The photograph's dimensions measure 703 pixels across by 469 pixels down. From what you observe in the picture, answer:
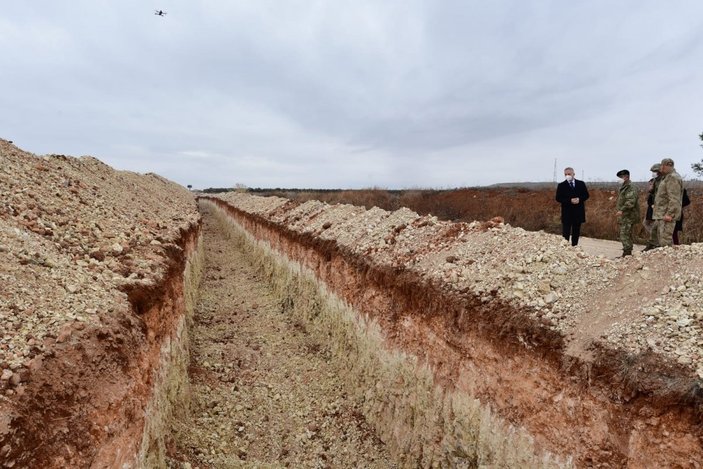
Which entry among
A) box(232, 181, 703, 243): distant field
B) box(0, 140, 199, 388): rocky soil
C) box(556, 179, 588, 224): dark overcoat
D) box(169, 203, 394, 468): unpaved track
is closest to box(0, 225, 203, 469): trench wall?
box(0, 140, 199, 388): rocky soil

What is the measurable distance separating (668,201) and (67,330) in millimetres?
9674

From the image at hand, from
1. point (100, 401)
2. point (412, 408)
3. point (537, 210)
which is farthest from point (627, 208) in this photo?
point (537, 210)

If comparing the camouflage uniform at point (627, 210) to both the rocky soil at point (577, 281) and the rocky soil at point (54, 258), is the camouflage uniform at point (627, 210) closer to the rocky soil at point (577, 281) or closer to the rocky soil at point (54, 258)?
the rocky soil at point (577, 281)

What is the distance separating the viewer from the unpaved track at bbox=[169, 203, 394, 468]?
240 inches

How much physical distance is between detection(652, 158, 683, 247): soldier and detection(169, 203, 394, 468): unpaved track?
22.1 ft

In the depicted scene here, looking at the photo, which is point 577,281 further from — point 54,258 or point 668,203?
point 54,258

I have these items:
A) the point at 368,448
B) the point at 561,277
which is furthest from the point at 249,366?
the point at 561,277

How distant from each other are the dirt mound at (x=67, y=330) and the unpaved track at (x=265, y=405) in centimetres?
206

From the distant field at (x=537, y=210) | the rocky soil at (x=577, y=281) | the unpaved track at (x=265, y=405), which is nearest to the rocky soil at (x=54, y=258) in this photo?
the unpaved track at (x=265, y=405)

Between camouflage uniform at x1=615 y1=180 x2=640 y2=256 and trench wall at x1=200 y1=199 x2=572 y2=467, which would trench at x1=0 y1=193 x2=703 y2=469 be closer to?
trench wall at x1=200 y1=199 x2=572 y2=467

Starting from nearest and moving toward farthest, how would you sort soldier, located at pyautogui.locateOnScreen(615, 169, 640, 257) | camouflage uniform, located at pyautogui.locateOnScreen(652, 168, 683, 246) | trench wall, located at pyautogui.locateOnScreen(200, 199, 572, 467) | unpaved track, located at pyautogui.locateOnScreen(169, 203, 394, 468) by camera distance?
1. trench wall, located at pyautogui.locateOnScreen(200, 199, 572, 467)
2. unpaved track, located at pyautogui.locateOnScreen(169, 203, 394, 468)
3. camouflage uniform, located at pyautogui.locateOnScreen(652, 168, 683, 246)
4. soldier, located at pyautogui.locateOnScreen(615, 169, 640, 257)

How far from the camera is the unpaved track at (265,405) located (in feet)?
20.0

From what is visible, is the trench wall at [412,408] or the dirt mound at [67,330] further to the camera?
the trench wall at [412,408]

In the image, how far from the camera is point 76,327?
3.76 meters
